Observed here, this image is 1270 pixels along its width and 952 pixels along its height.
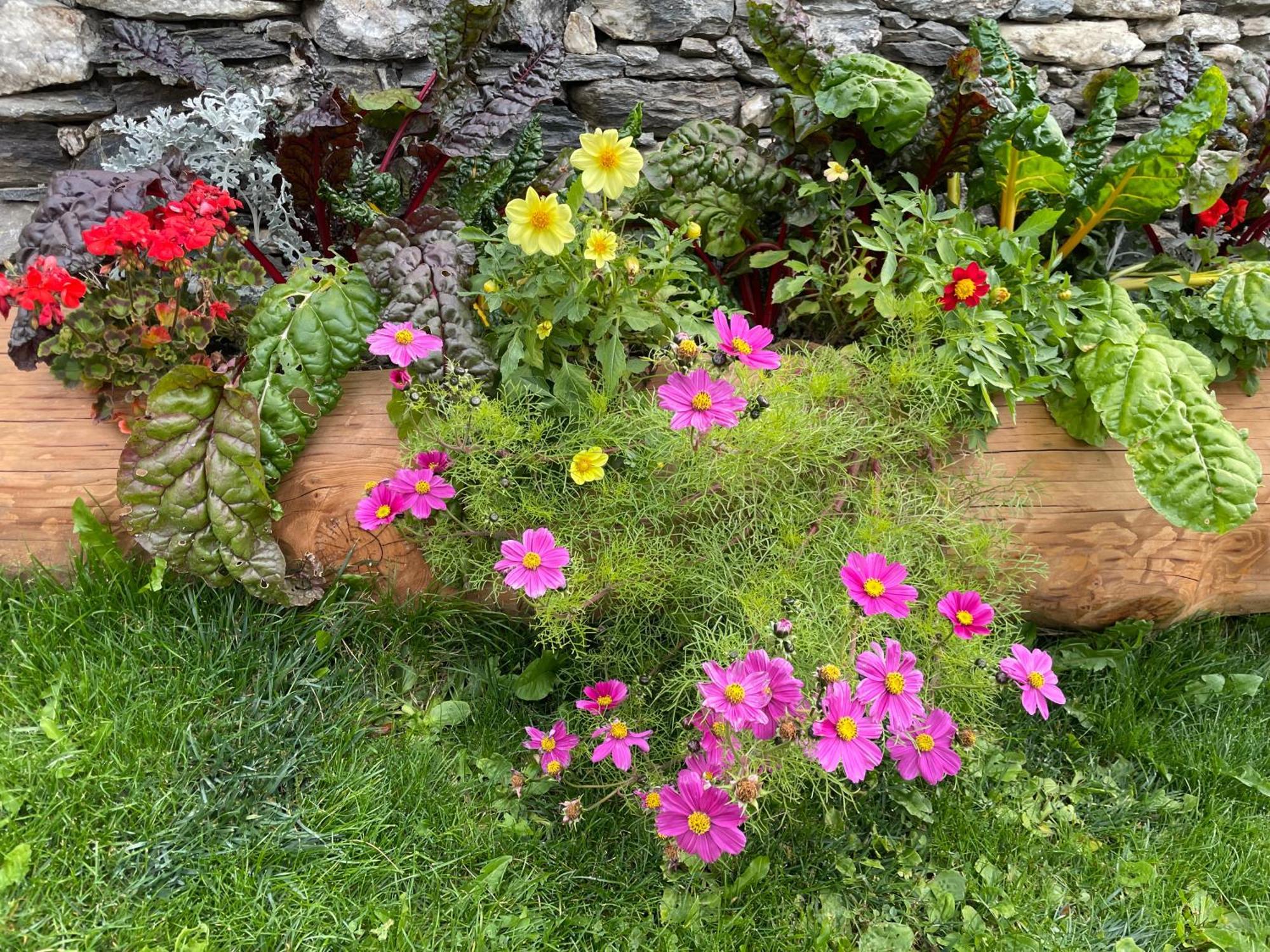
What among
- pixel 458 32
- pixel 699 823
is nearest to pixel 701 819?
pixel 699 823

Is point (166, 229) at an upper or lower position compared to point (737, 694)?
upper

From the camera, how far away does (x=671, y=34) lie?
283 cm

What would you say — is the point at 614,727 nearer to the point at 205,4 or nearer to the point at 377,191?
the point at 377,191

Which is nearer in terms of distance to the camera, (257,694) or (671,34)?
(257,694)

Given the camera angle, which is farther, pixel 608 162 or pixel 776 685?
pixel 608 162

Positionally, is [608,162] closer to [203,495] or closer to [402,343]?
[402,343]

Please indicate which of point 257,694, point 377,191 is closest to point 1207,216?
point 377,191

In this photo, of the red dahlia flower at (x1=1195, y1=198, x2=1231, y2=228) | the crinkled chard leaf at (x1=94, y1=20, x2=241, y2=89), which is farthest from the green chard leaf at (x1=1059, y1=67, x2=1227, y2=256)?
the crinkled chard leaf at (x1=94, y1=20, x2=241, y2=89)

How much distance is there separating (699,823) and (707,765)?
4.2 inches

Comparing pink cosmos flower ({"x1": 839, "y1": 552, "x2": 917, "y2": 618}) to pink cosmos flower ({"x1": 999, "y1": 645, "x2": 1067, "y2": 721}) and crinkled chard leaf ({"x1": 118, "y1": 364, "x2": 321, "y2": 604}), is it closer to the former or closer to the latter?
pink cosmos flower ({"x1": 999, "y1": 645, "x2": 1067, "y2": 721})

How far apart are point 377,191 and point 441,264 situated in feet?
1.62

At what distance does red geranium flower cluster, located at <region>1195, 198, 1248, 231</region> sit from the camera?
8.36 feet

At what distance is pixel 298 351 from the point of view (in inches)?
79.9

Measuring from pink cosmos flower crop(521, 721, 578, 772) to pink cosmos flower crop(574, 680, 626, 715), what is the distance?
0.07m
